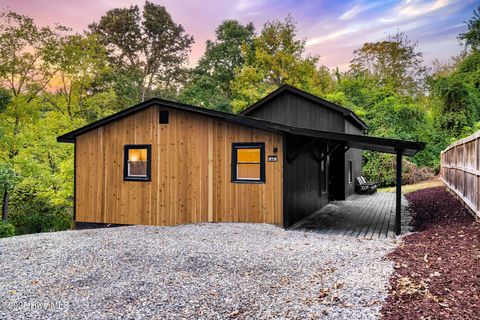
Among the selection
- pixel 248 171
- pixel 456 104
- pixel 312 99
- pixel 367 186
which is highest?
pixel 456 104

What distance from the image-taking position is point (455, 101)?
70.6 feet

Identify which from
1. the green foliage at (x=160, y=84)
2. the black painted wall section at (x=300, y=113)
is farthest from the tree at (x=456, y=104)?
the black painted wall section at (x=300, y=113)

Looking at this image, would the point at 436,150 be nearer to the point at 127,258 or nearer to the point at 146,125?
the point at 146,125

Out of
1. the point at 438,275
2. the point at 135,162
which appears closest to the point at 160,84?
the point at 135,162

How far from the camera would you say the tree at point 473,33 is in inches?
903

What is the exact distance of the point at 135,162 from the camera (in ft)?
31.9

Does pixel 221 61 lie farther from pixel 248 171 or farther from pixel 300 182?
pixel 248 171

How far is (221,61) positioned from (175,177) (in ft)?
84.5

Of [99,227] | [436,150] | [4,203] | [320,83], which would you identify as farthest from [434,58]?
[4,203]

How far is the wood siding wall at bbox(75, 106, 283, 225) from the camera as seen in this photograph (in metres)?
8.66

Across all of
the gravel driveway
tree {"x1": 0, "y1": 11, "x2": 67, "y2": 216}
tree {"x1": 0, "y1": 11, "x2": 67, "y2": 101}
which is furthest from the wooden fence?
tree {"x1": 0, "y1": 11, "x2": 67, "y2": 101}

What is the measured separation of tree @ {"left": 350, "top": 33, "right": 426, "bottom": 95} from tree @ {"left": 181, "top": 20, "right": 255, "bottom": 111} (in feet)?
38.0

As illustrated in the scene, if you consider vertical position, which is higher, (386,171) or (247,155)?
(247,155)

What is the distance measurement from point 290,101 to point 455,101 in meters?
14.0
